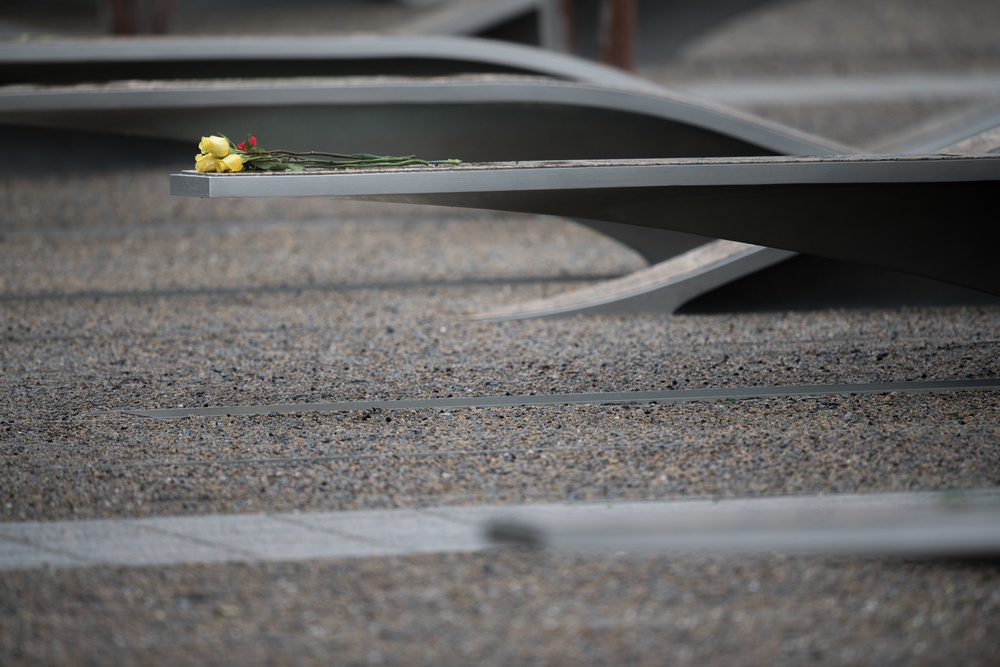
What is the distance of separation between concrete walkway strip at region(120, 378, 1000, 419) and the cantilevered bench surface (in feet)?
1.75

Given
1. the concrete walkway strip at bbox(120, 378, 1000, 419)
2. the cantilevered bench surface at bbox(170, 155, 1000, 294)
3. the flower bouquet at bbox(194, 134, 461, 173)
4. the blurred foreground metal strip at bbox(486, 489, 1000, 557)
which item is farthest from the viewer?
the concrete walkway strip at bbox(120, 378, 1000, 419)

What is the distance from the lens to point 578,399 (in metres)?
4.84

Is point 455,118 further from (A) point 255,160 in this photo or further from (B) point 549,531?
(B) point 549,531

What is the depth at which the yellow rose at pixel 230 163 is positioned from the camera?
4605 millimetres

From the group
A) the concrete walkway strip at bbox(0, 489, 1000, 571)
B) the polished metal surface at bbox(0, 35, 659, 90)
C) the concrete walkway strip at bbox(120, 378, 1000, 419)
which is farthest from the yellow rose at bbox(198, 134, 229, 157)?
the polished metal surface at bbox(0, 35, 659, 90)

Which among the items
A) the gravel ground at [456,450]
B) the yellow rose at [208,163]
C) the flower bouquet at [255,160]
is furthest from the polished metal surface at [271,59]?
the yellow rose at [208,163]

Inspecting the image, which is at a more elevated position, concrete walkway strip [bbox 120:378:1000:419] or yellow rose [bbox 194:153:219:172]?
yellow rose [bbox 194:153:219:172]

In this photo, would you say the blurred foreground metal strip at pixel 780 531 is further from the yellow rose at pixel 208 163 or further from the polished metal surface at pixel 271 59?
the polished metal surface at pixel 271 59

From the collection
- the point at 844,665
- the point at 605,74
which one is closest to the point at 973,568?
the point at 844,665

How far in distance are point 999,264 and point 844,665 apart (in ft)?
9.36

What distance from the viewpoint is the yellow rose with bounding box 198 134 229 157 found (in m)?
4.58

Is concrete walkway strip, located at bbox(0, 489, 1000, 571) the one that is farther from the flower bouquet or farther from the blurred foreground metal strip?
the flower bouquet

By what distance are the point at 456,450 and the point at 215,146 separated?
173 cm

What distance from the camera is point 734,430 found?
14.2 feet
